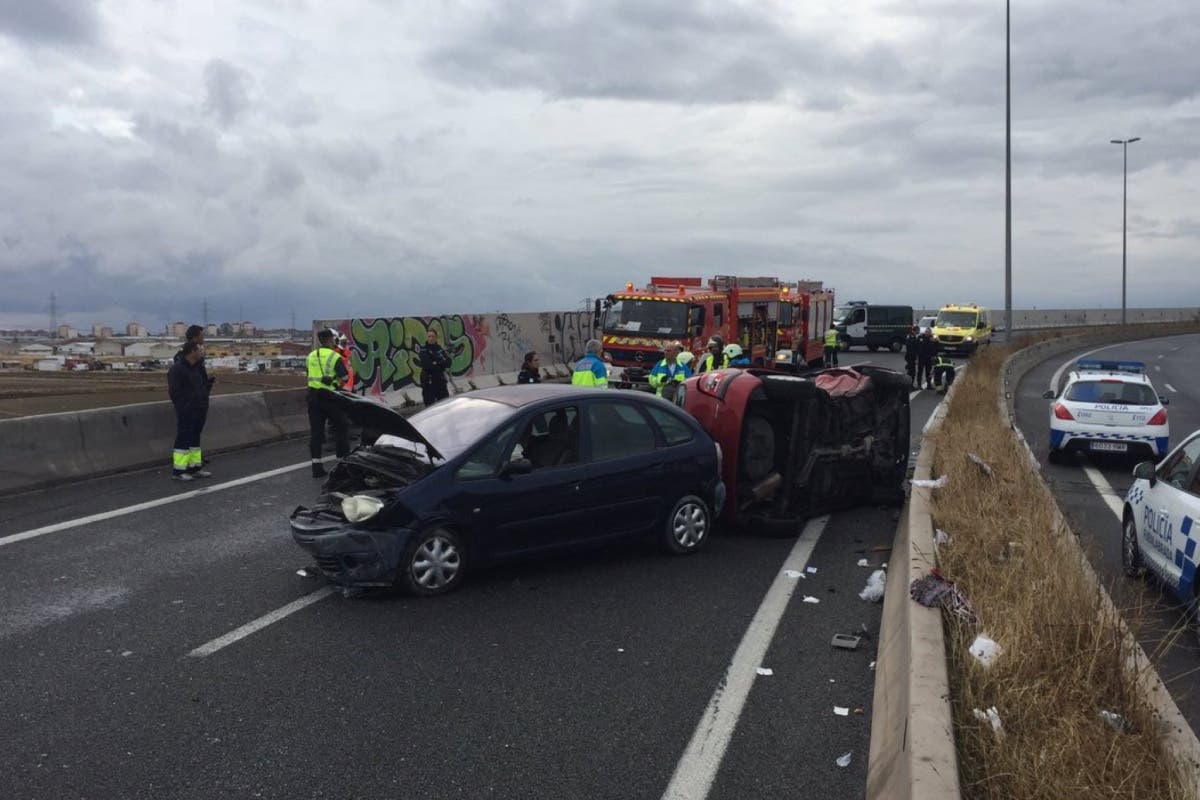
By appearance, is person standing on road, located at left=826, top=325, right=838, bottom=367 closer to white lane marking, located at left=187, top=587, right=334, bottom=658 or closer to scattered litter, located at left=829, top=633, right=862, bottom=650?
scattered litter, located at left=829, top=633, right=862, bottom=650

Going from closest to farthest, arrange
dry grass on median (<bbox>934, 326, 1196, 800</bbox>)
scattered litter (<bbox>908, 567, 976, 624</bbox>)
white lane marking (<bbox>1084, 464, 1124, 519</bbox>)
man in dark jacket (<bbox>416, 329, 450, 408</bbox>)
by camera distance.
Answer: dry grass on median (<bbox>934, 326, 1196, 800</bbox>) → scattered litter (<bbox>908, 567, 976, 624</bbox>) → white lane marking (<bbox>1084, 464, 1124, 519</bbox>) → man in dark jacket (<bbox>416, 329, 450, 408</bbox>)

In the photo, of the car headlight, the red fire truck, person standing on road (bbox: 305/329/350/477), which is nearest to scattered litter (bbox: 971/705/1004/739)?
the car headlight

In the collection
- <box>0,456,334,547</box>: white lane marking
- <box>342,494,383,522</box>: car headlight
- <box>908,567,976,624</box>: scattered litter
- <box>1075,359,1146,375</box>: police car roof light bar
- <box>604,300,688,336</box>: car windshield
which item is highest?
<box>604,300,688,336</box>: car windshield

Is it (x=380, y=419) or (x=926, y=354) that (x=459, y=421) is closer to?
(x=380, y=419)

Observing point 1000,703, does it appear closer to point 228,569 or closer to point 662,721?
point 662,721

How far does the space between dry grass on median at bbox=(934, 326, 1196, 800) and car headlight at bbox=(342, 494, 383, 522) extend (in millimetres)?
3819

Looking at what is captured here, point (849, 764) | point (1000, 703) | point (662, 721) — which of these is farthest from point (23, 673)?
point (1000, 703)

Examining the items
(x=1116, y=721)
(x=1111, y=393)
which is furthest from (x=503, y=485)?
(x=1111, y=393)

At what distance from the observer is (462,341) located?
23.6m

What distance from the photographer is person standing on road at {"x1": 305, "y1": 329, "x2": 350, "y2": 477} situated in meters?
12.9

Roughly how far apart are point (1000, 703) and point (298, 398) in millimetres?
13761

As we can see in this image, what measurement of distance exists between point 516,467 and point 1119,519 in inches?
295

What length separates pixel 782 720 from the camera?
5504 mm

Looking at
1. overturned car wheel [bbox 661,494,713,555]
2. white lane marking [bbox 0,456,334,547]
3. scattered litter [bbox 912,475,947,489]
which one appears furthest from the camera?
scattered litter [bbox 912,475,947,489]
